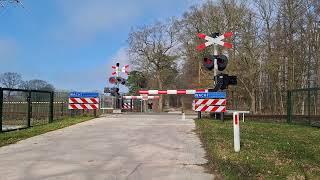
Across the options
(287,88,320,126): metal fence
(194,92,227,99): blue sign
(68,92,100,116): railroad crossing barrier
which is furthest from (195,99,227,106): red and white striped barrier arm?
(68,92,100,116): railroad crossing barrier

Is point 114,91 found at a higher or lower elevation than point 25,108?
higher

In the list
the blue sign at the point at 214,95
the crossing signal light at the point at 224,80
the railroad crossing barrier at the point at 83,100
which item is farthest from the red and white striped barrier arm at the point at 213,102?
the railroad crossing barrier at the point at 83,100

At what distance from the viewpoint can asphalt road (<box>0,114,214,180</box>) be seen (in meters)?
8.55

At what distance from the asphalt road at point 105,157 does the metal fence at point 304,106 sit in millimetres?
7332

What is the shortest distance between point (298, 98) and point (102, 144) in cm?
1259

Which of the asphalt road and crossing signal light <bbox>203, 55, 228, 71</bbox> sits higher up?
crossing signal light <bbox>203, 55, 228, 71</bbox>

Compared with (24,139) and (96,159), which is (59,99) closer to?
(24,139)

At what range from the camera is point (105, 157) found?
10414 millimetres

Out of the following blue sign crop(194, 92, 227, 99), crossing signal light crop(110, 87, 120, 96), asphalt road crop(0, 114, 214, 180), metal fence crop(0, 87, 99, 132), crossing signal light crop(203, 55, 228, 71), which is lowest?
asphalt road crop(0, 114, 214, 180)

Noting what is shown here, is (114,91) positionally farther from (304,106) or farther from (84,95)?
(304,106)

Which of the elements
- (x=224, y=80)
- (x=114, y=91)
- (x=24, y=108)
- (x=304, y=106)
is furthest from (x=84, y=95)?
(x=114, y=91)

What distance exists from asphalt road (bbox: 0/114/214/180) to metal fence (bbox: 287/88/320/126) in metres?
7.33

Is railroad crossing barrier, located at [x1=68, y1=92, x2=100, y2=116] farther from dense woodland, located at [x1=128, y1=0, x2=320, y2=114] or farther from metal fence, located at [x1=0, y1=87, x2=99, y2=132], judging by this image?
dense woodland, located at [x1=128, y1=0, x2=320, y2=114]

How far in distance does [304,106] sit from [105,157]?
44.8 feet
